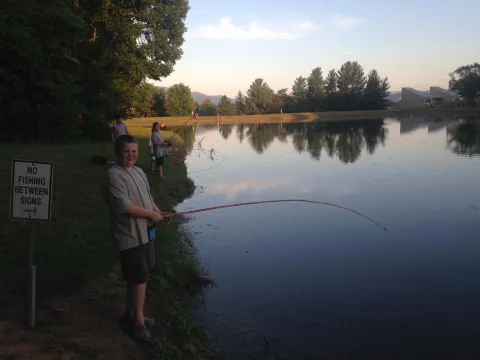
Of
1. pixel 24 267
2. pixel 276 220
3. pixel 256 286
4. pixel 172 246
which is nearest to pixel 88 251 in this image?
pixel 24 267

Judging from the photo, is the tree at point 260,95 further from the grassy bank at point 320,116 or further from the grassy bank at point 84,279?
the grassy bank at point 84,279

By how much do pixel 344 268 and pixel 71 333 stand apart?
194 inches

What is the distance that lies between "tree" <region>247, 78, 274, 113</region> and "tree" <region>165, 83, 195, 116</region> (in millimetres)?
24085

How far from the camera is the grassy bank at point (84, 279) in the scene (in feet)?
13.6

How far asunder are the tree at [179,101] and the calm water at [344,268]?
6432 cm

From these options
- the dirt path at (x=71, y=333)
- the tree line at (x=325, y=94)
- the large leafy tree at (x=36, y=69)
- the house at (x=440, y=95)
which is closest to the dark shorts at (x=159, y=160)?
the large leafy tree at (x=36, y=69)

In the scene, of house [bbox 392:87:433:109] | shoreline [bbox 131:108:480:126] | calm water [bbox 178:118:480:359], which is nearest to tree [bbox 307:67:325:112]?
shoreline [bbox 131:108:480:126]

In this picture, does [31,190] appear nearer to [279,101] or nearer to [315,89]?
[315,89]

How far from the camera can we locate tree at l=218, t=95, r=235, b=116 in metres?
102

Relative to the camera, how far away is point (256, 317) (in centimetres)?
584

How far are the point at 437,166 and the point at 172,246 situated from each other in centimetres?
1496

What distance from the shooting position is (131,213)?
3.82 m

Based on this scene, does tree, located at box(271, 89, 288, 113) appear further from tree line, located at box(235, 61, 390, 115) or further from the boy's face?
the boy's face

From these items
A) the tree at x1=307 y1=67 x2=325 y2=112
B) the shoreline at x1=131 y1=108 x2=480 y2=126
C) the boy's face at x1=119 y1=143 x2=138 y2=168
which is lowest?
the boy's face at x1=119 y1=143 x2=138 y2=168
